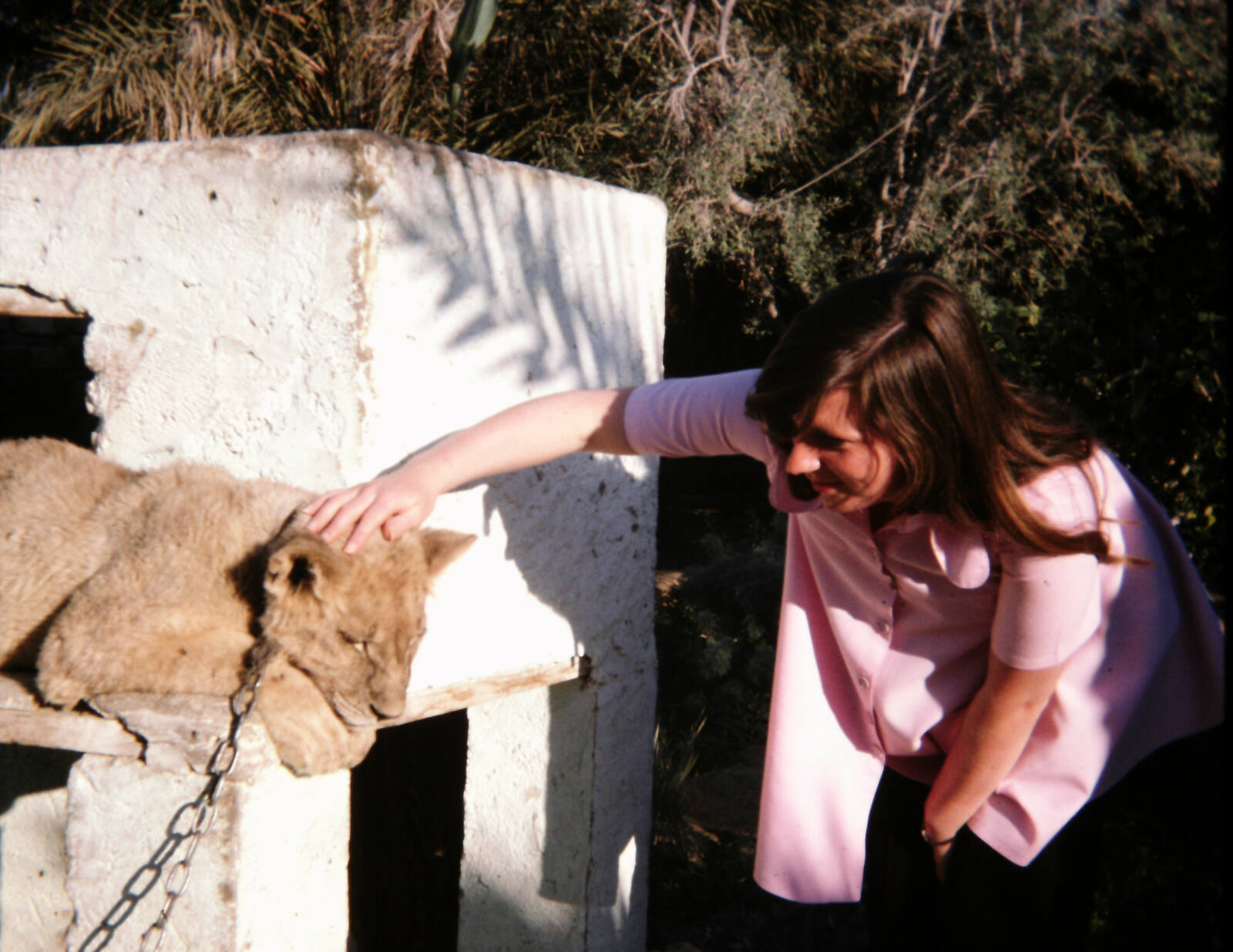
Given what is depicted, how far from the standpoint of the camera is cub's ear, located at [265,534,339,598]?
7.36 feet

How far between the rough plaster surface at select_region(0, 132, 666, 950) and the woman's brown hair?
115 cm

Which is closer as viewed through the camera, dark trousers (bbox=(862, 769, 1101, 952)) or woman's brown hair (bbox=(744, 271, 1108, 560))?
woman's brown hair (bbox=(744, 271, 1108, 560))

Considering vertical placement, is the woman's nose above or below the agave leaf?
below

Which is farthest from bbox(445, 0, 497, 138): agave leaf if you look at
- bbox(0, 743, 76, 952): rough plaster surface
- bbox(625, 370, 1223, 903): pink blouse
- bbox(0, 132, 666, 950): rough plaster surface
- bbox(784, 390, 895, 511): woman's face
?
bbox(0, 743, 76, 952): rough plaster surface

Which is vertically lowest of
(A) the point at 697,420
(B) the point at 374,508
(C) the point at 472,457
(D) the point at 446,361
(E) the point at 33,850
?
A: (E) the point at 33,850

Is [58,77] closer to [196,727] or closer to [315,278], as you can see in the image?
[315,278]

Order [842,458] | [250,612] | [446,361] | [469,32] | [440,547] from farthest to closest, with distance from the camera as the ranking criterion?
[446,361] < [440,547] < [250,612] < [842,458] < [469,32]

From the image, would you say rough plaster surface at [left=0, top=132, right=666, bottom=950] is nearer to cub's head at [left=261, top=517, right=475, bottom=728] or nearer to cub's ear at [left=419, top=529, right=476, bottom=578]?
cub's ear at [left=419, top=529, right=476, bottom=578]

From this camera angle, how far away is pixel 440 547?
104 inches

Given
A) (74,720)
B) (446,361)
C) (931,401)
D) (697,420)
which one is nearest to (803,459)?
(931,401)

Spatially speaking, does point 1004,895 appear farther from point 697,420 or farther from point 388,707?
point 388,707

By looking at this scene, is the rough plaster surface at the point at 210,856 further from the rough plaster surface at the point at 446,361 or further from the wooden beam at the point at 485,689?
the rough plaster surface at the point at 446,361

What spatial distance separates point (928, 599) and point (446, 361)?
1.59 metres

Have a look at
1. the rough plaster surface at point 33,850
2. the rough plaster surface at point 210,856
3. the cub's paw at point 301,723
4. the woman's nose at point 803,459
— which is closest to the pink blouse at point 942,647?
the woman's nose at point 803,459
